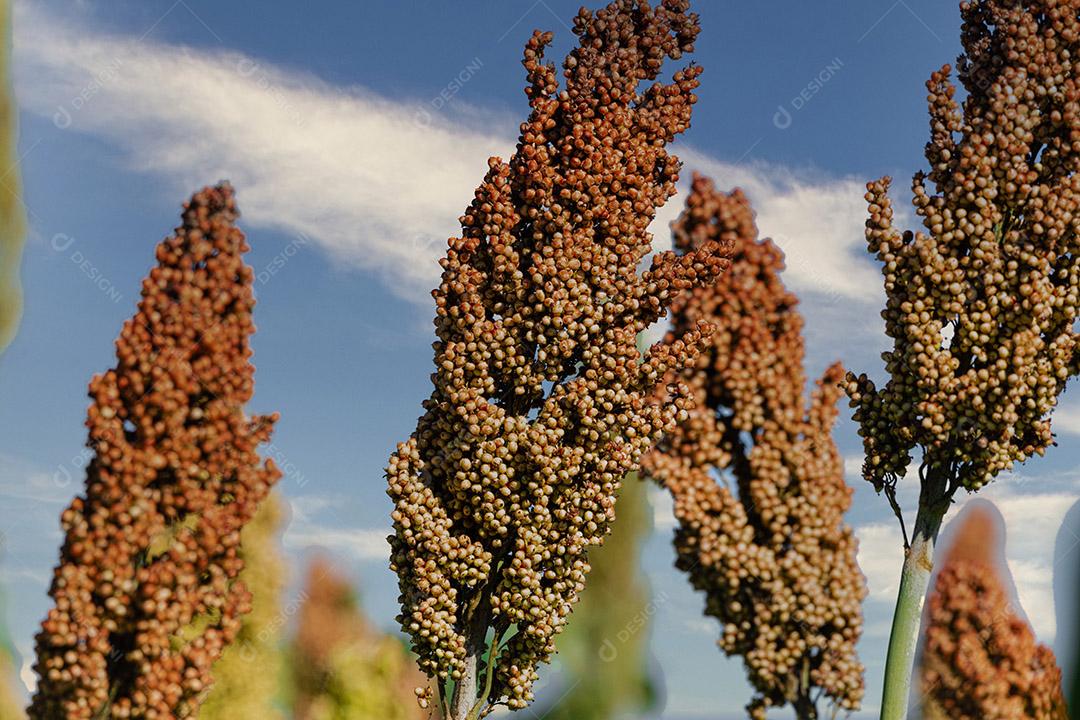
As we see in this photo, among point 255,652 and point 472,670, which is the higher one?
point 255,652

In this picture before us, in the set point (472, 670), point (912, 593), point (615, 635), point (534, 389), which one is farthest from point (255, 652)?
point (912, 593)

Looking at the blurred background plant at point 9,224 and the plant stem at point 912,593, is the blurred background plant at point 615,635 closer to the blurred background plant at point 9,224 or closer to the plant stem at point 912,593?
the plant stem at point 912,593

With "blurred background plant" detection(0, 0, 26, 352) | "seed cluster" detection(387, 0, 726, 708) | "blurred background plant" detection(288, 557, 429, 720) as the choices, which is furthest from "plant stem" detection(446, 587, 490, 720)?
"blurred background plant" detection(0, 0, 26, 352)

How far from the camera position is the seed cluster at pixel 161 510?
6.20 m

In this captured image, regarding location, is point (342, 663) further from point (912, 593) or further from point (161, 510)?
point (912, 593)

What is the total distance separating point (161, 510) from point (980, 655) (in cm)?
684

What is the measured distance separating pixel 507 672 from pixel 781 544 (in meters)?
2.36

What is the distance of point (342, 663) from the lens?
1309 centimetres

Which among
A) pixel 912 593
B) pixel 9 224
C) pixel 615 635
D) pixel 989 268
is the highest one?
pixel 9 224

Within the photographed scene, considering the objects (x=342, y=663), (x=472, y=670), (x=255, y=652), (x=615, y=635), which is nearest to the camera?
(x=472, y=670)

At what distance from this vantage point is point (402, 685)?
1321cm

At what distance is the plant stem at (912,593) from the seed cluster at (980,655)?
54.6 inches

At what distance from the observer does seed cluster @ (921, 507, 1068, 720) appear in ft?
29.1

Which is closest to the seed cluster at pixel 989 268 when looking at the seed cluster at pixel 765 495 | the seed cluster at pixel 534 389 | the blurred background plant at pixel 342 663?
the seed cluster at pixel 765 495
